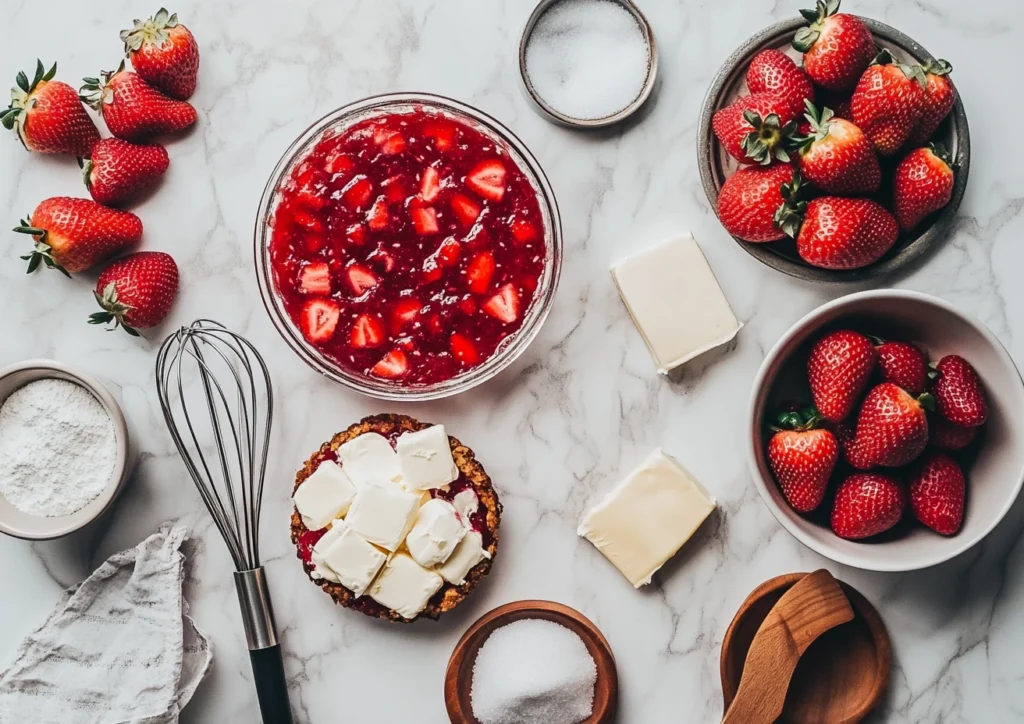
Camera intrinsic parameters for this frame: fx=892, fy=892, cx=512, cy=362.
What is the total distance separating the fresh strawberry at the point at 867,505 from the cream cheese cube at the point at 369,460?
84cm

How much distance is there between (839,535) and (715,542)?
0.83 feet

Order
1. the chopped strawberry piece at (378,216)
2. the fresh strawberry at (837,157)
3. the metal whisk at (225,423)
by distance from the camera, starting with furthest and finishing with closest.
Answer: the metal whisk at (225,423), the chopped strawberry piece at (378,216), the fresh strawberry at (837,157)

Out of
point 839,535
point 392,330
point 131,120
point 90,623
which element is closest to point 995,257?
point 839,535

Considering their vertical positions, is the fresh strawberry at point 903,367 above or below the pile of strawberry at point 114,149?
below

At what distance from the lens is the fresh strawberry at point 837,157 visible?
1.56 m

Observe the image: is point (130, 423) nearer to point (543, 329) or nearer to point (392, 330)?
point (392, 330)

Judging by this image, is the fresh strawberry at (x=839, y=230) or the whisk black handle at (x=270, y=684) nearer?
the fresh strawberry at (x=839, y=230)

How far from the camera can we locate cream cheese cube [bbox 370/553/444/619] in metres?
1.69

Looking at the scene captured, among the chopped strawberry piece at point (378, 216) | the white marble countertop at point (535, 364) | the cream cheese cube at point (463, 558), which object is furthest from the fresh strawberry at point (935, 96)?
the cream cheese cube at point (463, 558)

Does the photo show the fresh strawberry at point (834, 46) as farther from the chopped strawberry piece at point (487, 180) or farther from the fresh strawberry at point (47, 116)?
the fresh strawberry at point (47, 116)

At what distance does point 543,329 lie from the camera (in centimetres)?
183

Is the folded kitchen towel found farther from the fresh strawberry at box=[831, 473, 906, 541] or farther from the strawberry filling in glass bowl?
the fresh strawberry at box=[831, 473, 906, 541]

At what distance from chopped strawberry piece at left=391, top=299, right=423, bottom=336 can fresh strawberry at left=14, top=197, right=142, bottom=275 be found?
1.90 ft

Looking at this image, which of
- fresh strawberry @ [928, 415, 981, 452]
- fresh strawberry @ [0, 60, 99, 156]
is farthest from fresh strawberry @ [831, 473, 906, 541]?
fresh strawberry @ [0, 60, 99, 156]
